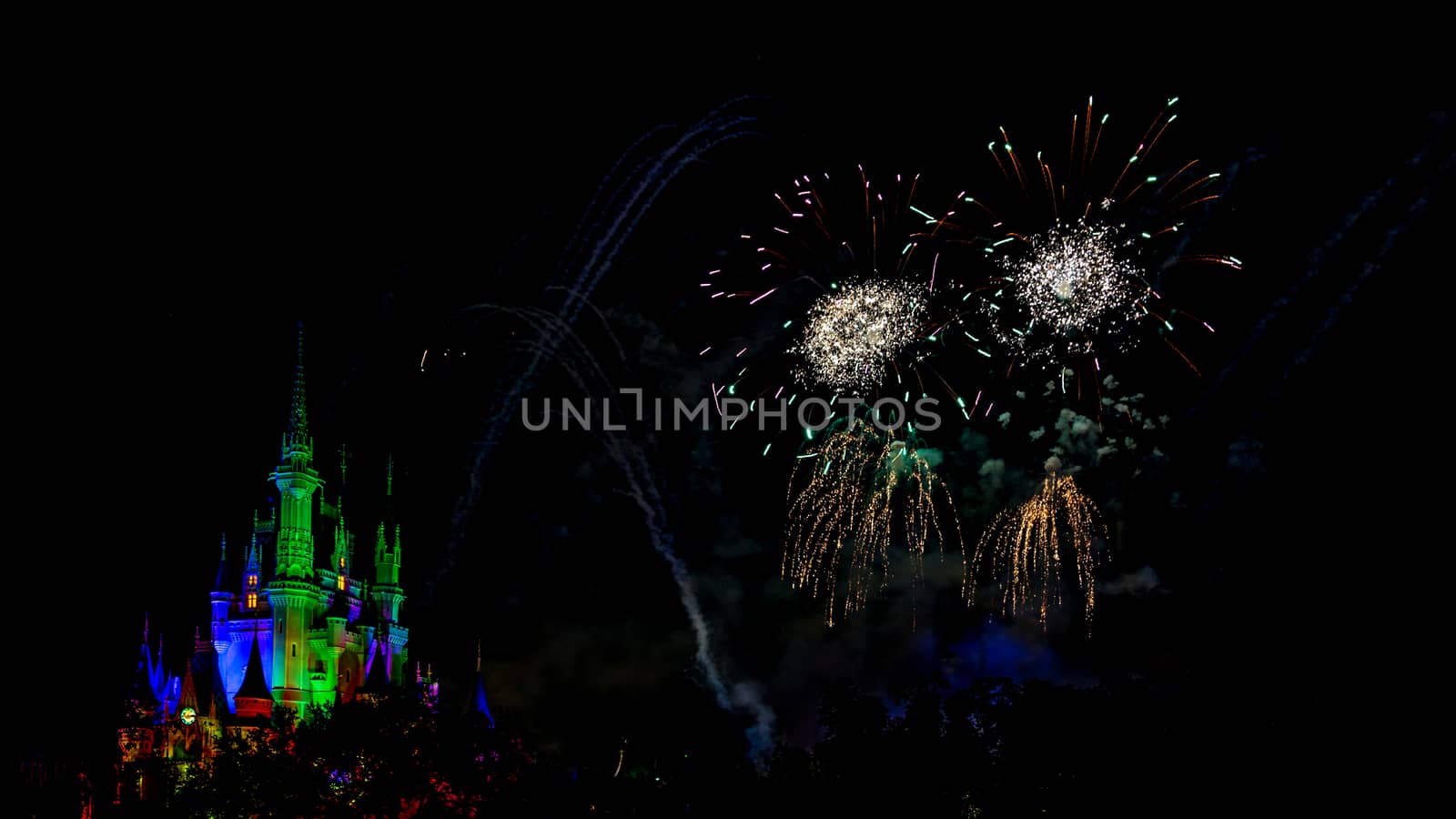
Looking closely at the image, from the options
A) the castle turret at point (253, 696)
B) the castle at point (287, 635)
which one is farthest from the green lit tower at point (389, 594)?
the castle turret at point (253, 696)

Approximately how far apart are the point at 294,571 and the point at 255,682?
6371 millimetres

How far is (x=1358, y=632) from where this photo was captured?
3288cm

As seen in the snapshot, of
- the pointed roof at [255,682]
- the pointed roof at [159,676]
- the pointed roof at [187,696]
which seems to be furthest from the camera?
the pointed roof at [159,676]

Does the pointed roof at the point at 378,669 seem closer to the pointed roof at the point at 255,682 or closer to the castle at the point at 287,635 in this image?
the castle at the point at 287,635

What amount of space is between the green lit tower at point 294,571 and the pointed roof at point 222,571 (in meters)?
2.88

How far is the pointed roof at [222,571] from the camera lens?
7250 cm

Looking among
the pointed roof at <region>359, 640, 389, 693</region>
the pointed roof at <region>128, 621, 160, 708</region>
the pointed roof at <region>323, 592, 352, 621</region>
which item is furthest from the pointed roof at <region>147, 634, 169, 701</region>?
the pointed roof at <region>359, 640, 389, 693</region>

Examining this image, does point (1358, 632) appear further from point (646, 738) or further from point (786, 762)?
point (646, 738)

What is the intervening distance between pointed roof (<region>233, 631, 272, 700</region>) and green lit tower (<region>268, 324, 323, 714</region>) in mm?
1220

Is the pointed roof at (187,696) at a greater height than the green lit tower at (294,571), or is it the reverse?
the green lit tower at (294,571)

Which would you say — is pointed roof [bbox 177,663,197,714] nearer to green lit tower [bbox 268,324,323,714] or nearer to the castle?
the castle

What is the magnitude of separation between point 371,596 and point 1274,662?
55790 millimetres

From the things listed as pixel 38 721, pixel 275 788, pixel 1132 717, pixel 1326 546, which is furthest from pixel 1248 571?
pixel 38 721

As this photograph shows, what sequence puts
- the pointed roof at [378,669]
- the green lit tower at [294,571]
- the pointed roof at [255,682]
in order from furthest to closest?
the pointed roof at [378,669] → the green lit tower at [294,571] → the pointed roof at [255,682]
